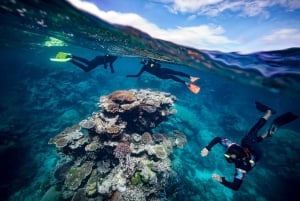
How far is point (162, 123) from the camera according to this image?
17.6 m

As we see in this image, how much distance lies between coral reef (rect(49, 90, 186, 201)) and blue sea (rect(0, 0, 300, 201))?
129cm

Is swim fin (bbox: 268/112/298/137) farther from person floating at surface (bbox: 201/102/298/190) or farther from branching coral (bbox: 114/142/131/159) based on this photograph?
branching coral (bbox: 114/142/131/159)

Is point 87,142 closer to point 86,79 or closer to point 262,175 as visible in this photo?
point 262,175

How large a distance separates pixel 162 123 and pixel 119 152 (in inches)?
343

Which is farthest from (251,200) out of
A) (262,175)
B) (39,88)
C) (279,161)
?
(39,88)

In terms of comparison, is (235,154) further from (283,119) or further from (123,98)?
(123,98)

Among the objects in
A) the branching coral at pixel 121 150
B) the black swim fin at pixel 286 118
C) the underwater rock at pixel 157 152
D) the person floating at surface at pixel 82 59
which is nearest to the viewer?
the black swim fin at pixel 286 118

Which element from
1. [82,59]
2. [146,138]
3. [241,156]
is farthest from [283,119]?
[82,59]

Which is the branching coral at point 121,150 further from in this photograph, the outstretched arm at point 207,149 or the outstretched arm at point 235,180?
the outstretched arm at point 235,180

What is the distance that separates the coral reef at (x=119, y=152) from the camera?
8.24 m

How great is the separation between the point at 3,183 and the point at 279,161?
20.9 metres

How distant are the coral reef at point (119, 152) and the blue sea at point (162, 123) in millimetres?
1291


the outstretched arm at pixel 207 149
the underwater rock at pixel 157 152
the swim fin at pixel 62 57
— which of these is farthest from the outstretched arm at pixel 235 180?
the swim fin at pixel 62 57

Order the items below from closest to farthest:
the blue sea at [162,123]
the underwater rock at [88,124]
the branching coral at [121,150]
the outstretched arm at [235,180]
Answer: the outstretched arm at [235,180] → the branching coral at [121,150] → the underwater rock at [88,124] → the blue sea at [162,123]
